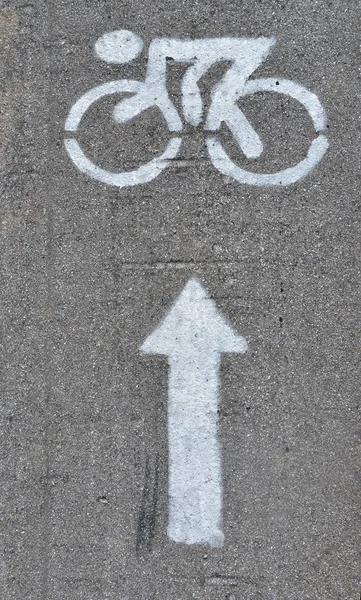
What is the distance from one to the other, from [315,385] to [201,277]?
0.70 meters

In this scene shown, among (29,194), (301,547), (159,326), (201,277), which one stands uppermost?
(29,194)

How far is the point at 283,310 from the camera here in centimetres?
261

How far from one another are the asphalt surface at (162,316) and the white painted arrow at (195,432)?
0.05 metres

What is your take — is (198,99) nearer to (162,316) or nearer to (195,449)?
(162,316)

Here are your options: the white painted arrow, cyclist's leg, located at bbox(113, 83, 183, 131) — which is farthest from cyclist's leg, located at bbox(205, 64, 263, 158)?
the white painted arrow

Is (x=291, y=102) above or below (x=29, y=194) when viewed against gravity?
above

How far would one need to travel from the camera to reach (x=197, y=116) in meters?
2.65

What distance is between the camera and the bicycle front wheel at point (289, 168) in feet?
8.64

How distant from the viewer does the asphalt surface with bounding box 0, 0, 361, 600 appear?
2592 mm

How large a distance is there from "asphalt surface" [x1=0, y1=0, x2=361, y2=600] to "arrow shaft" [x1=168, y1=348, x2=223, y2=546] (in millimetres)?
45

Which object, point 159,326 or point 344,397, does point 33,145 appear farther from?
point 344,397

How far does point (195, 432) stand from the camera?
2.62 meters

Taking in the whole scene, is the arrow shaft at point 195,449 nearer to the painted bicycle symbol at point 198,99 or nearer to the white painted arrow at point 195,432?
the white painted arrow at point 195,432

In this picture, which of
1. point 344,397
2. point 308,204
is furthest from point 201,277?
point 344,397
